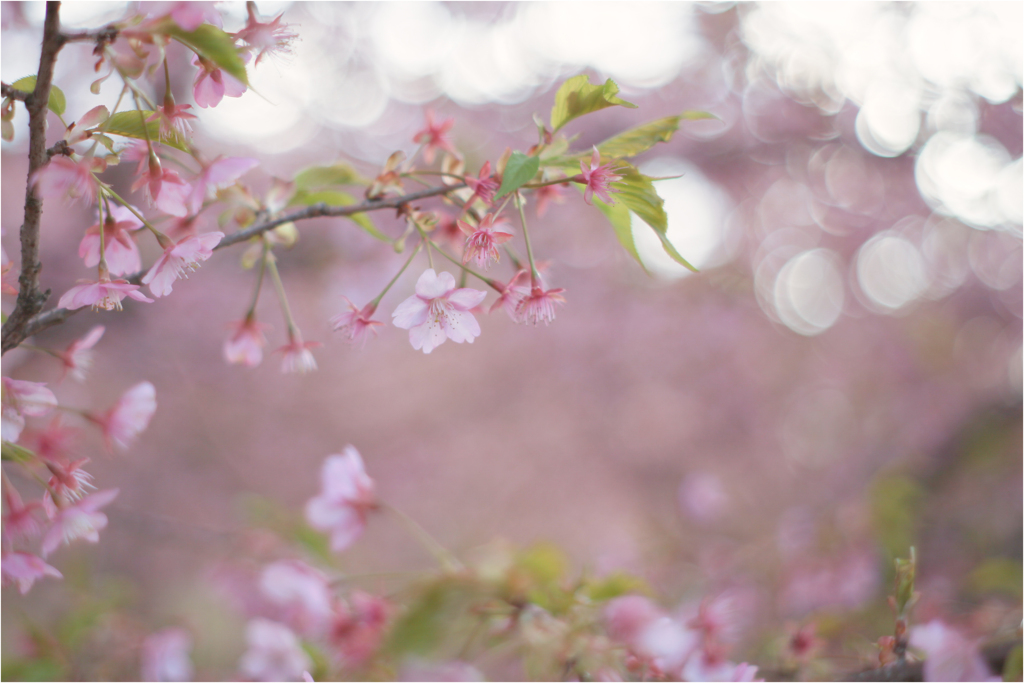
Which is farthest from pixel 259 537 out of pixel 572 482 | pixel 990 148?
pixel 572 482

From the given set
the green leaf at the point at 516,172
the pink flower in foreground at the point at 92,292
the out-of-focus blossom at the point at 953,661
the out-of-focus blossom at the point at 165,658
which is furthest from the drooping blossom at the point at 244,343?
the out-of-focus blossom at the point at 953,661

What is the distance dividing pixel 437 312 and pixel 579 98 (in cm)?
29

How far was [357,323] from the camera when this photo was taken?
71 centimetres

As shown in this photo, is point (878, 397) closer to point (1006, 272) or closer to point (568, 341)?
point (1006, 272)

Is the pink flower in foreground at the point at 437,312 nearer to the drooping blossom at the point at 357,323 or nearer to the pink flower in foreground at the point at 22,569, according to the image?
the drooping blossom at the point at 357,323

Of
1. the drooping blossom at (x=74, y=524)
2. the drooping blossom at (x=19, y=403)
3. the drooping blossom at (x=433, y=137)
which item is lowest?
the drooping blossom at (x=74, y=524)

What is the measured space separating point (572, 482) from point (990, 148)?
3.82m

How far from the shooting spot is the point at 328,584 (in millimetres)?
923

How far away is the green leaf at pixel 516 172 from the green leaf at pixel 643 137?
0.42 feet

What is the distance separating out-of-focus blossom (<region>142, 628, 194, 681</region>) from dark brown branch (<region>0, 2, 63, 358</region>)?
38.4 inches

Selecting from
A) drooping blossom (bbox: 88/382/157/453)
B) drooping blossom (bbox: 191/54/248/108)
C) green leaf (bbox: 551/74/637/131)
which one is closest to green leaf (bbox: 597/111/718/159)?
green leaf (bbox: 551/74/637/131)

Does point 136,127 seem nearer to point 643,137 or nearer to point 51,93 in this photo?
point 51,93

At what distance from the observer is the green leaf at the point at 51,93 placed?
1.64 feet

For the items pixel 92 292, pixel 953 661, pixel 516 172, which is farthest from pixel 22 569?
pixel 953 661
